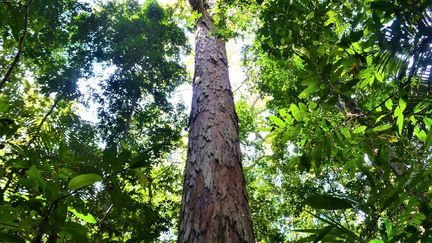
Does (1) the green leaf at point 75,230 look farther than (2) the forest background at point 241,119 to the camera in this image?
No

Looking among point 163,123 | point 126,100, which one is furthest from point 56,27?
point 163,123

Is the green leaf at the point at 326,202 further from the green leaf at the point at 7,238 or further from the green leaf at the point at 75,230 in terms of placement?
the green leaf at the point at 7,238

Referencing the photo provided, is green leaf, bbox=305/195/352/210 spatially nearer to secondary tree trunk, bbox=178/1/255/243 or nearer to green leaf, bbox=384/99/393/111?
secondary tree trunk, bbox=178/1/255/243

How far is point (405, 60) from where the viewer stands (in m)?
1.43

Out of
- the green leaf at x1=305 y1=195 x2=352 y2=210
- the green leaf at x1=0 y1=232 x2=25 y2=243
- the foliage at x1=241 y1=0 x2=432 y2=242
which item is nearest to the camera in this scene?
the green leaf at x1=0 y1=232 x2=25 y2=243

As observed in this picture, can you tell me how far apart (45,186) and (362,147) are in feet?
6.45

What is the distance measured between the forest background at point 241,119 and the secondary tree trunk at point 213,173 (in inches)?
13.1

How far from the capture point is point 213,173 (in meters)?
2.45

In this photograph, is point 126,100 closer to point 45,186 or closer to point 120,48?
point 120,48

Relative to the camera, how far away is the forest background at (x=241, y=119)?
1.33m

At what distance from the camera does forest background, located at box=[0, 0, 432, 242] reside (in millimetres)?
1334

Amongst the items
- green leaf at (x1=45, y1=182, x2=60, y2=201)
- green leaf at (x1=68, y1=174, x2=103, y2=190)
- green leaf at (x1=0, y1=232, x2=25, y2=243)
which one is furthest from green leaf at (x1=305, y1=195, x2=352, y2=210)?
green leaf at (x1=0, y1=232, x2=25, y2=243)

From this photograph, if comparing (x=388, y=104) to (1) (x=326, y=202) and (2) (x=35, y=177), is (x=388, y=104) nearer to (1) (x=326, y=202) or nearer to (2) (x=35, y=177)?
(1) (x=326, y=202)

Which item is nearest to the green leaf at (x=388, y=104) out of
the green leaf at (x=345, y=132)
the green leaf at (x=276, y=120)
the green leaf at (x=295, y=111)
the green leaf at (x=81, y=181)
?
the green leaf at (x=345, y=132)
